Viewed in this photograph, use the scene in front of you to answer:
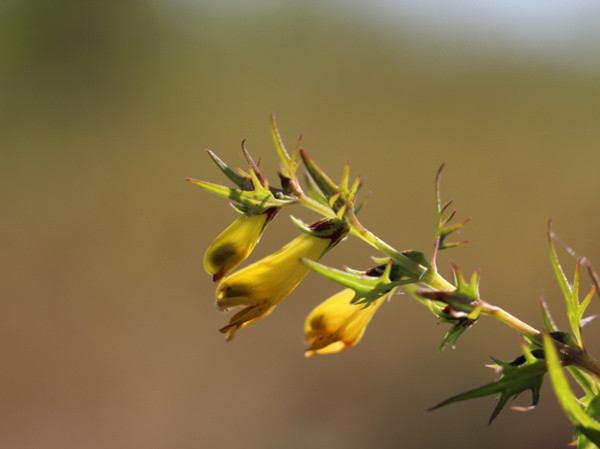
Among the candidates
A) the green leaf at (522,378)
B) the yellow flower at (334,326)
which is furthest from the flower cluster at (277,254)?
the green leaf at (522,378)

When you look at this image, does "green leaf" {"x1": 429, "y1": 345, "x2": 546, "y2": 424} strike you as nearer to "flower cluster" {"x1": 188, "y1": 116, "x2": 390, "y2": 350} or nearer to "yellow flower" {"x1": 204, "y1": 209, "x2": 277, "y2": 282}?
"flower cluster" {"x1": 188, "y1": 116, "x2": 390, "y2": 350}

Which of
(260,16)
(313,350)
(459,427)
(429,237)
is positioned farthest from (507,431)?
(260,16)

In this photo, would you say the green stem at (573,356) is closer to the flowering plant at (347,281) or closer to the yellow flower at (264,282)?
the flowering plant at (347,281)

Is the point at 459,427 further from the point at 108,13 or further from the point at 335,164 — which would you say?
the point at 108,13

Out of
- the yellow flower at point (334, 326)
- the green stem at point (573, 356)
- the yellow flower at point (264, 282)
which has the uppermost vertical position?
the yellow flower at point (264, 282)

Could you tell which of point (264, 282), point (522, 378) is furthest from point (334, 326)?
point (522, 378)
